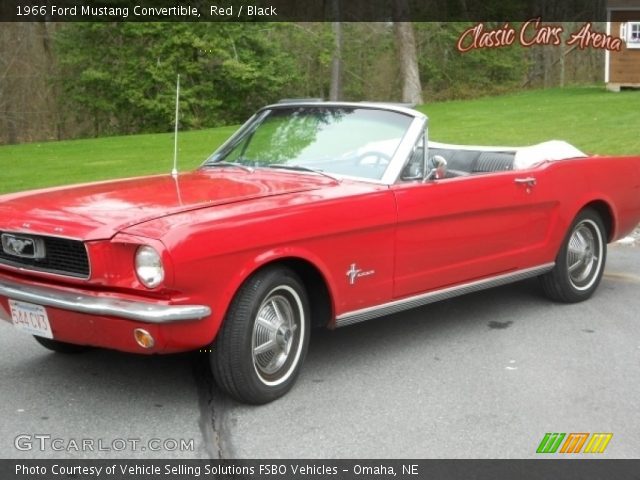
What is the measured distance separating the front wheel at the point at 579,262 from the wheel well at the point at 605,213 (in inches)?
2.2

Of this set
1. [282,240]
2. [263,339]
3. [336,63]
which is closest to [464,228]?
[282,240]

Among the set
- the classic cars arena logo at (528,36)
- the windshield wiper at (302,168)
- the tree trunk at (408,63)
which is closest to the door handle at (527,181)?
the windshield wiper at (302,168)

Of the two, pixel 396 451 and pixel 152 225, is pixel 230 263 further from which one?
pixel 396 451

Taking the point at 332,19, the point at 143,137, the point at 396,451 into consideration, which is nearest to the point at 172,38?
the point at 332,19

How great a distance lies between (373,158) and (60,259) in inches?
80.2

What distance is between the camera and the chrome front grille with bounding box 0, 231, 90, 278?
4.18 meters

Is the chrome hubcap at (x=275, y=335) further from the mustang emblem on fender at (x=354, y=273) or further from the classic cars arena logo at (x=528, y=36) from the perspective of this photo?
the classic cars arena logo at (x=528, y=36)

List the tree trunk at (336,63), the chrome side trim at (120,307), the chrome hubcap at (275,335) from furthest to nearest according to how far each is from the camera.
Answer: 1. the tree trunk at (336,63)
2. the chrome hubcap at (275,335)
3. the chrome side trim at (120,307)

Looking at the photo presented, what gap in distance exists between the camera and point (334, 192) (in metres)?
4.87

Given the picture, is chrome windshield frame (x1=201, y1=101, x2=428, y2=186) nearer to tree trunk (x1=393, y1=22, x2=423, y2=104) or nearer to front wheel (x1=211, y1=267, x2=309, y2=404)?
front wheel (x1=211, y1=267, x2=309, y2=404)

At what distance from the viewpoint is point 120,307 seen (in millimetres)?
3990

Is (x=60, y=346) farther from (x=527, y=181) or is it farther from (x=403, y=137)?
(x=527, y=181)

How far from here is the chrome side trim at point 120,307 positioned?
3943 mm

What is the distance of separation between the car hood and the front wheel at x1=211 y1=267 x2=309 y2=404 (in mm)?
497
